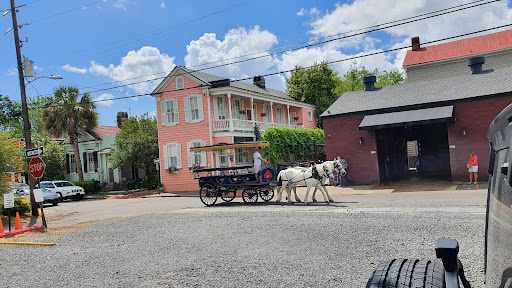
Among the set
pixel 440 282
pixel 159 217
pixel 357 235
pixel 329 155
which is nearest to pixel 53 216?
pixel 159 217

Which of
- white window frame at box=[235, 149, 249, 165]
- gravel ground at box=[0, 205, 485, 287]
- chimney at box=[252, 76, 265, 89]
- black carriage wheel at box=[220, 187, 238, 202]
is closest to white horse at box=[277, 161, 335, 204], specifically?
black carriage wheel at box=[220, 187, 238, 202]

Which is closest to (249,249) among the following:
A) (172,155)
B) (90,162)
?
(172,155)

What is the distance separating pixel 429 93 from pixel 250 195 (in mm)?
11982

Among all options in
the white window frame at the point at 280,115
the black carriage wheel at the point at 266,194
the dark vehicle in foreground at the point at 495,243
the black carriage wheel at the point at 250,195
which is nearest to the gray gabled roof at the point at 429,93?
the black carriage wheel at the point at 266,194

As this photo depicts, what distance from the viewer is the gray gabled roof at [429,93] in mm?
20094

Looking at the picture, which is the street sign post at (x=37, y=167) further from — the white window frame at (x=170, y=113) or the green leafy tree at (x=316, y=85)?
the green leafy tree at (x=316, y=85)

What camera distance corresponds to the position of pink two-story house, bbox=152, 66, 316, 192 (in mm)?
27781

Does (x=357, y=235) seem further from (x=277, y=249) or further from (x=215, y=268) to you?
(x=215, y=268)

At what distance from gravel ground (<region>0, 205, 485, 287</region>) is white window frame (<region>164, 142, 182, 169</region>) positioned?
56.1 feet

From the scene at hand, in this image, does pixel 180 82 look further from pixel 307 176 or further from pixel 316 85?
pixel 316 85

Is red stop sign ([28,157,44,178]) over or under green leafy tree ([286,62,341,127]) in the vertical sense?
under

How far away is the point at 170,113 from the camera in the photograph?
29906 mm

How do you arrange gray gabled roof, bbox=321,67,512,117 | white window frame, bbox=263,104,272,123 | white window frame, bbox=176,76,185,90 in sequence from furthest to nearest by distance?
white window frame, bbox=263,104,272,123, white window frame, bbox=176,76,185,90, gray gabled roof, bbox=321,67,512,117

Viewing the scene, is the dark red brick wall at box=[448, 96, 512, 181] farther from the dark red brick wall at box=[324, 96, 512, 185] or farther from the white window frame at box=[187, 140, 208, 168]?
the white window frame at box=[187, 140, 208, 168]
